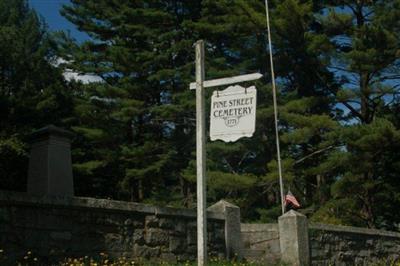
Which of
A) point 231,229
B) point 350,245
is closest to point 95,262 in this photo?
point 231,229

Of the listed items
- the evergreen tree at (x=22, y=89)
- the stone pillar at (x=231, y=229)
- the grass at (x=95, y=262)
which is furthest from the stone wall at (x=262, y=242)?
the evergreen tree at (x=22, y=89)

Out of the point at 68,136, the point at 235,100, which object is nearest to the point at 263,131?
the point at 68,136

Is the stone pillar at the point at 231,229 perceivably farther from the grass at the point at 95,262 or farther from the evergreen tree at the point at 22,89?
the evergreen tree at the point at 22,89

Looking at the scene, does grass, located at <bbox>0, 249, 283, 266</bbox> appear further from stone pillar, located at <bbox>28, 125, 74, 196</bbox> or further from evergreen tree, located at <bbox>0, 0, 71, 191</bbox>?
evergreen tree, located at <bbox>0, 0, 71, 191</bbox>

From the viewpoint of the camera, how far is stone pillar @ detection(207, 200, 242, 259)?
8.89 m

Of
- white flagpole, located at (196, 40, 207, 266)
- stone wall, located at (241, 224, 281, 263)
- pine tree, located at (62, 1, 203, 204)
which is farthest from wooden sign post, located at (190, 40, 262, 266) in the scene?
pine tree, located at (62, 1, 203, 204)

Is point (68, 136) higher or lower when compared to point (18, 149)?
lower

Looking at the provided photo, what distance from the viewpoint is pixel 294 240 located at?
31.4ft

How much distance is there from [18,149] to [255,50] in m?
9.26

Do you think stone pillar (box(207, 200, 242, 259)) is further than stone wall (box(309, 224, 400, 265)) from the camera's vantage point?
No

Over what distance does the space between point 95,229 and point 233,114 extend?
278 centimetres

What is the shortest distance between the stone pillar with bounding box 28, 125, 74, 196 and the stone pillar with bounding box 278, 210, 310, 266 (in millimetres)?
3448

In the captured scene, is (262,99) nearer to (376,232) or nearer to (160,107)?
(160,107)

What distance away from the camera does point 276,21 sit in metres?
20.6
